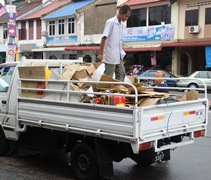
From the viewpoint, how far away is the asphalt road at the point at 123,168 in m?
5.50

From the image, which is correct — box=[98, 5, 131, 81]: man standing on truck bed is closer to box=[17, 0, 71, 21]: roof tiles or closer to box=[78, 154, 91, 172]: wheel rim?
box=[78, 154, 91, 172]: wheel rim

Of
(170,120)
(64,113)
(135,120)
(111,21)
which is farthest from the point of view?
(111,21)

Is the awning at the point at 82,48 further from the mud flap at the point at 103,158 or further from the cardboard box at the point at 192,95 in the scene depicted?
the mud flap at the point at 103,158

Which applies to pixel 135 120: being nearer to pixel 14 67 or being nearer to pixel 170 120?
pixel 170 120

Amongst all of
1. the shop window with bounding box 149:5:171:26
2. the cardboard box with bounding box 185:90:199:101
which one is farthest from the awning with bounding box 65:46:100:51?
the cardboard box with bounding box 185:90:199:101

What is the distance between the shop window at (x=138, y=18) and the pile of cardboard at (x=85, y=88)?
22867 mm

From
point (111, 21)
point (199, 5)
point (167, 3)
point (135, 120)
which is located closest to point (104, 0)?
point (167, 3)

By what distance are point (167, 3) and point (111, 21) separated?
21.8 metres

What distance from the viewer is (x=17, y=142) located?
6285 mm

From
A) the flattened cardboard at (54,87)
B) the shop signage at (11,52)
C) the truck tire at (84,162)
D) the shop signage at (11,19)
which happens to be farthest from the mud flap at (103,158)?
the shop signage at (11,19)

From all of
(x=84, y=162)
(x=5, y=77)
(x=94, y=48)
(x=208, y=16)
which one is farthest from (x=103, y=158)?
(x=94, y=48)

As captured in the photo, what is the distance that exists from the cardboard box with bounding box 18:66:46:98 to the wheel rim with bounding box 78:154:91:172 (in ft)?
3.92

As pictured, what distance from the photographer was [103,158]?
4840 millimetres

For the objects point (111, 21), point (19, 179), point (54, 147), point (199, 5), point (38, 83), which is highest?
point (199, 5)
